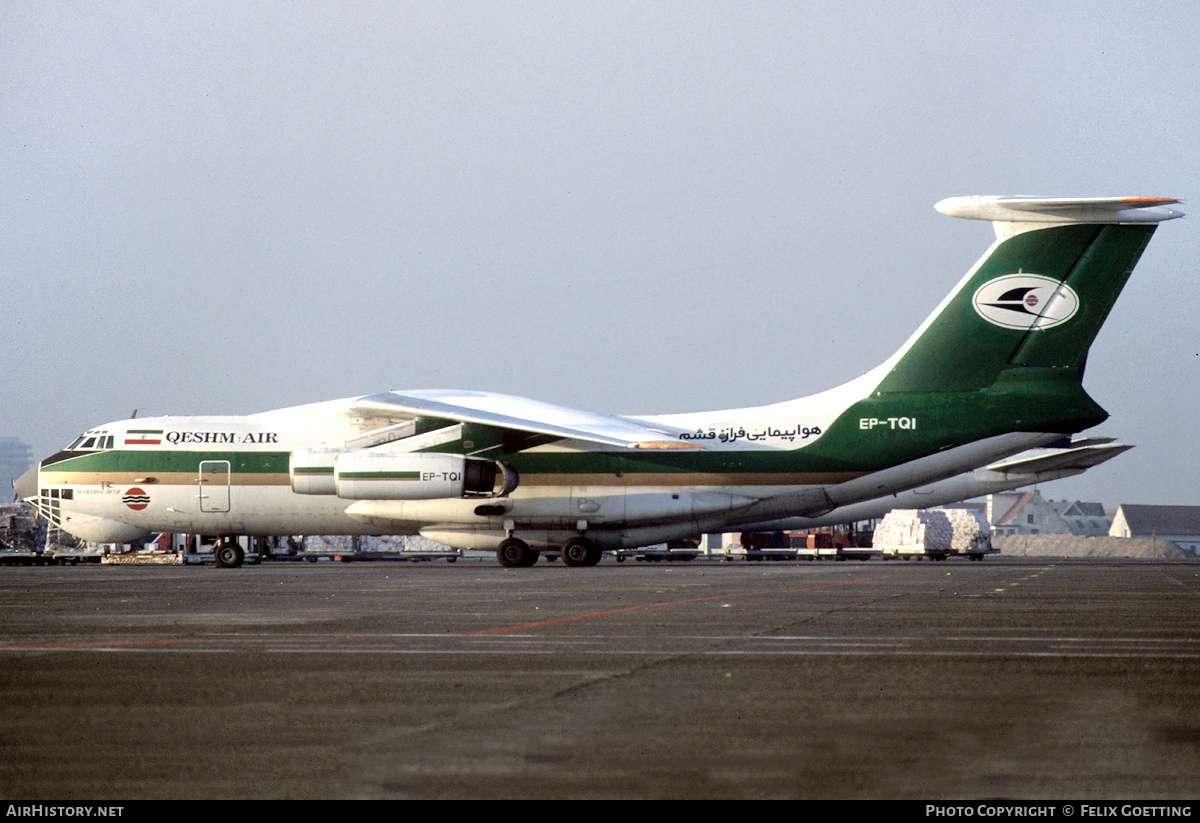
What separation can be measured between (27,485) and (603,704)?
30.4 m

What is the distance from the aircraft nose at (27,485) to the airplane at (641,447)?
7.2 inches

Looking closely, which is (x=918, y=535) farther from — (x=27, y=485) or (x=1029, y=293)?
(x=27, y=485)

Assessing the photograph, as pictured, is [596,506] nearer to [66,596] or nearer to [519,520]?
[519,520]

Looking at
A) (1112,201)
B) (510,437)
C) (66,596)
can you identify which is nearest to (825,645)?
(66,596)

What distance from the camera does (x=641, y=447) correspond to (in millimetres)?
25500

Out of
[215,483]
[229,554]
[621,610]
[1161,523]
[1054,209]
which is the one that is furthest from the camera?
[1161,523]

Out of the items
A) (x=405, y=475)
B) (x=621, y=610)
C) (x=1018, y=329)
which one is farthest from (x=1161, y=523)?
(x=621, y=610)

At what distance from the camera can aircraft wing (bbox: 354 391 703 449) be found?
26062 millimetres

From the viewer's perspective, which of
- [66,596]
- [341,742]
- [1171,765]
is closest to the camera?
[1171,765]

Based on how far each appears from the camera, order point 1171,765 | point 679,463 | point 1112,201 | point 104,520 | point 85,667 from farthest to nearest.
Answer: point 104,520 → point 679,463 → point 1112,201 → point 85,667 → point 1171,765

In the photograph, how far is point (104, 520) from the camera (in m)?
31.1

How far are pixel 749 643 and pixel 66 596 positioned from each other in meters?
10.7

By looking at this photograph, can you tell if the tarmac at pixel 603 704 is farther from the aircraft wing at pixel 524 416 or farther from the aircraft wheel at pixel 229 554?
the aircraft wheel at pixel 229 554

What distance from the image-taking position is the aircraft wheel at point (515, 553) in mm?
29000
